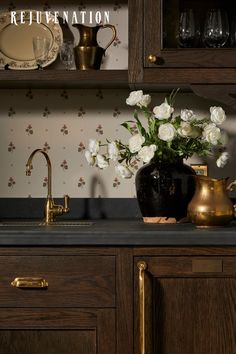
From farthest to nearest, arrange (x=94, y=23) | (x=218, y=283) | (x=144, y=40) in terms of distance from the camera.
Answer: (x=94, y=23) → (x=144, y=40) → (x=218, y=283)

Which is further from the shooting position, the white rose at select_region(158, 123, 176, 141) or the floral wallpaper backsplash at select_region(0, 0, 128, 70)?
the floral wallpaper backsplash at select_region(0, 0, 128, 70)

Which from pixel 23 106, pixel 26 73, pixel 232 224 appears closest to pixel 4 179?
pixel 23 106

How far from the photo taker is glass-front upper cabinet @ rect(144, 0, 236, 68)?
2373mm

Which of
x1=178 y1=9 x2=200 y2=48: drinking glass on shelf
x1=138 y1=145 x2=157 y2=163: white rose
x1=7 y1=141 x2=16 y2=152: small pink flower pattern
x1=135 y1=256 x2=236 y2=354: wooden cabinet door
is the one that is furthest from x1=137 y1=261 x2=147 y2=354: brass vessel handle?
x1=7 y1=141 x2=16 y2=152: small pink flower pattern

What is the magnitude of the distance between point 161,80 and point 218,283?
0.69 meters

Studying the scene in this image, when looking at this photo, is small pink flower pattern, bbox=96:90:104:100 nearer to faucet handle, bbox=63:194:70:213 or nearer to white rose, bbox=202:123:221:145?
faucet handle, bbox=63:194:70:213

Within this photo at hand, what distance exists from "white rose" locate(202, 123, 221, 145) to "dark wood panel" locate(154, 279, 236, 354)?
0.49m

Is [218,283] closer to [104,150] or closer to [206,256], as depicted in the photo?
[206,256]

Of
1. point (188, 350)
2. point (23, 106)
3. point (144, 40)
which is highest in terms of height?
point (144, 40)

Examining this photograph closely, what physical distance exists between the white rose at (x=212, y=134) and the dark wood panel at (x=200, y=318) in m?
0.49

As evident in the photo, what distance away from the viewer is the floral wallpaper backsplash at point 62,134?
2744 mm

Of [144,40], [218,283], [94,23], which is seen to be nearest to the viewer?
[218,283]

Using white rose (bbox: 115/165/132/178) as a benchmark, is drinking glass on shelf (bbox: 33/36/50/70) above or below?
above

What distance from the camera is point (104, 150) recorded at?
274 cm
